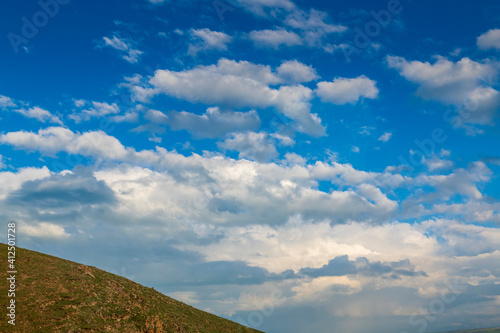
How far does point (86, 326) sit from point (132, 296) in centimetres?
1579

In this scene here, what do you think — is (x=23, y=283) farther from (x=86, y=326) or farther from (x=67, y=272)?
(x=86, y=326)

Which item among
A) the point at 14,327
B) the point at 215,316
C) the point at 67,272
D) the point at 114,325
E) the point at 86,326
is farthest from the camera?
the point at 215,316

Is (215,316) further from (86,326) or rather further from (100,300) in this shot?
(86,326)

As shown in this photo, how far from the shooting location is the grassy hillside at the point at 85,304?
38.1 m

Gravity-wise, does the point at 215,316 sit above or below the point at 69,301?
below

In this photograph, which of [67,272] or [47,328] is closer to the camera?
[47,328]

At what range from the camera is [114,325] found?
138 ft

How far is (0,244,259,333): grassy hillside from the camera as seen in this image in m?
38.1

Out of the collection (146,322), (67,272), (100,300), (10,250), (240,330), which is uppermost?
(10,250)

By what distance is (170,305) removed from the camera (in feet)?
202

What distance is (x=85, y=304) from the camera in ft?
142

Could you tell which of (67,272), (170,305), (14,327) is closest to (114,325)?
(14,327)

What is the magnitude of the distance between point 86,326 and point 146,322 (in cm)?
962

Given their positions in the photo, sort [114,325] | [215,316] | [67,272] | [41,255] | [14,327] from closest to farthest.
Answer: [14,327] < [114,325] < [67,272] < [41,255] < [215,316]
